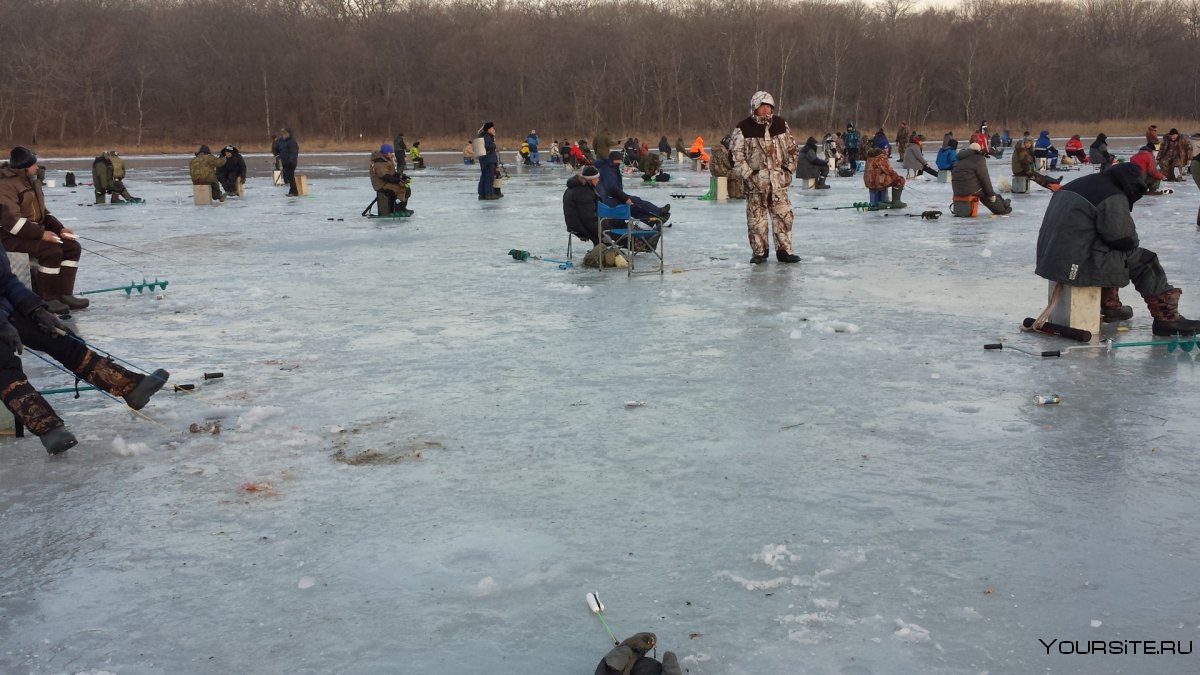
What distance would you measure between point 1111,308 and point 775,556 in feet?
18.6

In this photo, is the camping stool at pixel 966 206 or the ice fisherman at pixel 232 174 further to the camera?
the ice fisherman at pixel 232 174

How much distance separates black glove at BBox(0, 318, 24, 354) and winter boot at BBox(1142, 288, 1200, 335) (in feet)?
24.3

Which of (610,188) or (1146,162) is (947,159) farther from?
(1146,162)

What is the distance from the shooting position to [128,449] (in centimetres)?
561

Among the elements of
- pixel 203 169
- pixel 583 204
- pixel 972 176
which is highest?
pixel 203 169

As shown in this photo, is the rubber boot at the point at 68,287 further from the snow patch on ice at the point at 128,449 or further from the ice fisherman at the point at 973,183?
the ice fisherman at the point at 973,183

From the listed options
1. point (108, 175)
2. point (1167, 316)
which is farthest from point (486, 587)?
point (108, 175)

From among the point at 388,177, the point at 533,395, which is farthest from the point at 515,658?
the point at 388,177

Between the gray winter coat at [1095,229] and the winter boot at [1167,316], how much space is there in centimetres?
34

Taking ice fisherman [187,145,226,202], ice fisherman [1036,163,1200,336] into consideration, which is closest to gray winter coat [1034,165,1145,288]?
ice fisherman [1036,163,1200,336]

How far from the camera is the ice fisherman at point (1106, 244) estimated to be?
7453 millimetres

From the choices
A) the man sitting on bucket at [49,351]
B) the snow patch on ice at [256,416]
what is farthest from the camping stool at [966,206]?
the man sitting on bucket at [49,351]

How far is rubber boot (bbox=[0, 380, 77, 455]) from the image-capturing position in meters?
5.52

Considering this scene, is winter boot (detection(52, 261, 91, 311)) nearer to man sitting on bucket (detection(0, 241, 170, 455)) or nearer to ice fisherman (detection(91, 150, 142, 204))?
man sitting on bucket (detection(0, 241, 170, 455))
